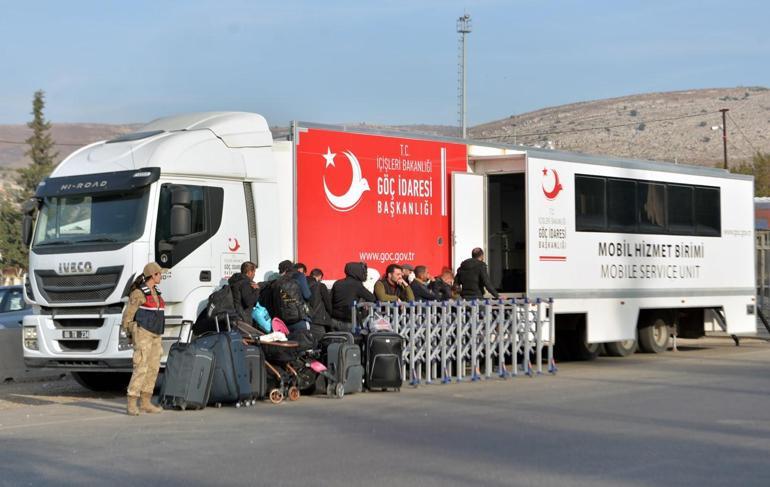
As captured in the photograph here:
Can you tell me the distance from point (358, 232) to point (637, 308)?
6425mm

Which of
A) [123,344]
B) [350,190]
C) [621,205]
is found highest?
[621,205]

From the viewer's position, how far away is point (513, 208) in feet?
67.3

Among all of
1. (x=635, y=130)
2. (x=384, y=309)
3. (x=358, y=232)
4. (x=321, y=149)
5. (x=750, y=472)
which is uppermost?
(x=635, y=130)

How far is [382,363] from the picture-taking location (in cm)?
1587

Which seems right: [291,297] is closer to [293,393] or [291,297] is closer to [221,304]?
[221,304]

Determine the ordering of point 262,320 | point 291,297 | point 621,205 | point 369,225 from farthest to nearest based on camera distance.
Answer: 1. point 621,205
2. point 369,225
3. point 291,297
4. point 262,320

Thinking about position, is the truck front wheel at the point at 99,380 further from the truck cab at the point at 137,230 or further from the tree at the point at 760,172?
the tree at the point at 760,172

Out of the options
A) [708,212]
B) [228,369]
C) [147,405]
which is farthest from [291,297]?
[708,212]

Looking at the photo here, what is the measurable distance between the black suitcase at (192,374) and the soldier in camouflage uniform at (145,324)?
25 centimetres

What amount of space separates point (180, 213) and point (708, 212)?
12391mm

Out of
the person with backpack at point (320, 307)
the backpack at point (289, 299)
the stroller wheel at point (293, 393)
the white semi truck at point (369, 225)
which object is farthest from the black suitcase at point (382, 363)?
the white semi truck at point (369, 225)

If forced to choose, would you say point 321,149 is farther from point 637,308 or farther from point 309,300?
point 637,308

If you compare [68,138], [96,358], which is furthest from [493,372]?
[68,138]

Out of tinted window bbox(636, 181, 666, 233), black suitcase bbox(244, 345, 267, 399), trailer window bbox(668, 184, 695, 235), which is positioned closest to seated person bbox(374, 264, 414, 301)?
black suitcase bbox(244, 345, 267, 399)
